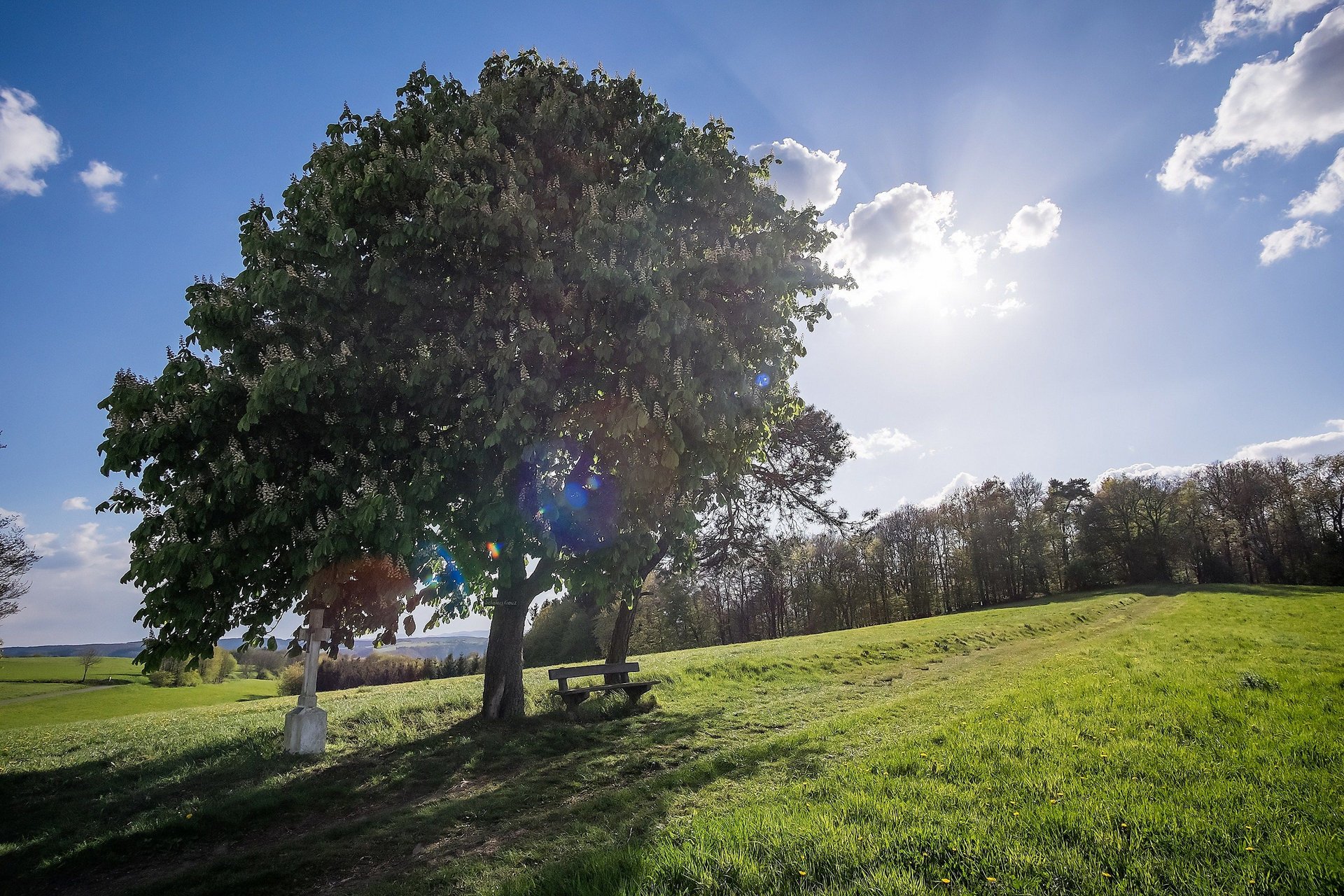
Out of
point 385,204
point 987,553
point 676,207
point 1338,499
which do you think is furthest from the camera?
point 987,553

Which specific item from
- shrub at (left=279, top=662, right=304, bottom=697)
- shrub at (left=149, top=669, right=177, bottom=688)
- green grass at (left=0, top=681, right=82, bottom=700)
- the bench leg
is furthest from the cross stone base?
shrub at (left=149, top=669, right=177, bottom=688)

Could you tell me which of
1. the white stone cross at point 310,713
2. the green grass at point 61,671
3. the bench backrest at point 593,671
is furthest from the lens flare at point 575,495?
the green grass at point 61,671

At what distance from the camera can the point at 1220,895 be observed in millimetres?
3650

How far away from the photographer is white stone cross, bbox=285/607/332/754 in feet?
35.6

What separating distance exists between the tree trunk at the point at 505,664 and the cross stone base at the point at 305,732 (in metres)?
3.16

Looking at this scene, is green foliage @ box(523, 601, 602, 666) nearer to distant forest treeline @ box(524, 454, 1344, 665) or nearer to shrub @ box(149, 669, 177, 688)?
distant forest treeline @ box(524, 454, 1344, 665)

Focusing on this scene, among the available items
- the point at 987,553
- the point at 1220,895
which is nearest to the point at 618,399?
the point at 1220,895

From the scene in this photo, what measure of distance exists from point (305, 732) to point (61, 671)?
69.6 meters

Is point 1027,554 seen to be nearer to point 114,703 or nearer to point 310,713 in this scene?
point 310,713

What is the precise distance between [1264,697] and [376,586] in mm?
13745

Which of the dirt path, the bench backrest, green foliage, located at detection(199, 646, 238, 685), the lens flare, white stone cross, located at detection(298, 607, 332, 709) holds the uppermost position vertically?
the lens flare

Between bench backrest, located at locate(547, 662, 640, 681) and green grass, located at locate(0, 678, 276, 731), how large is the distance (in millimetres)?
18442

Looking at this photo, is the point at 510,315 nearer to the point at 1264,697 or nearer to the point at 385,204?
the point at 385,204

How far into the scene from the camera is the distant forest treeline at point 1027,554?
61000mm
